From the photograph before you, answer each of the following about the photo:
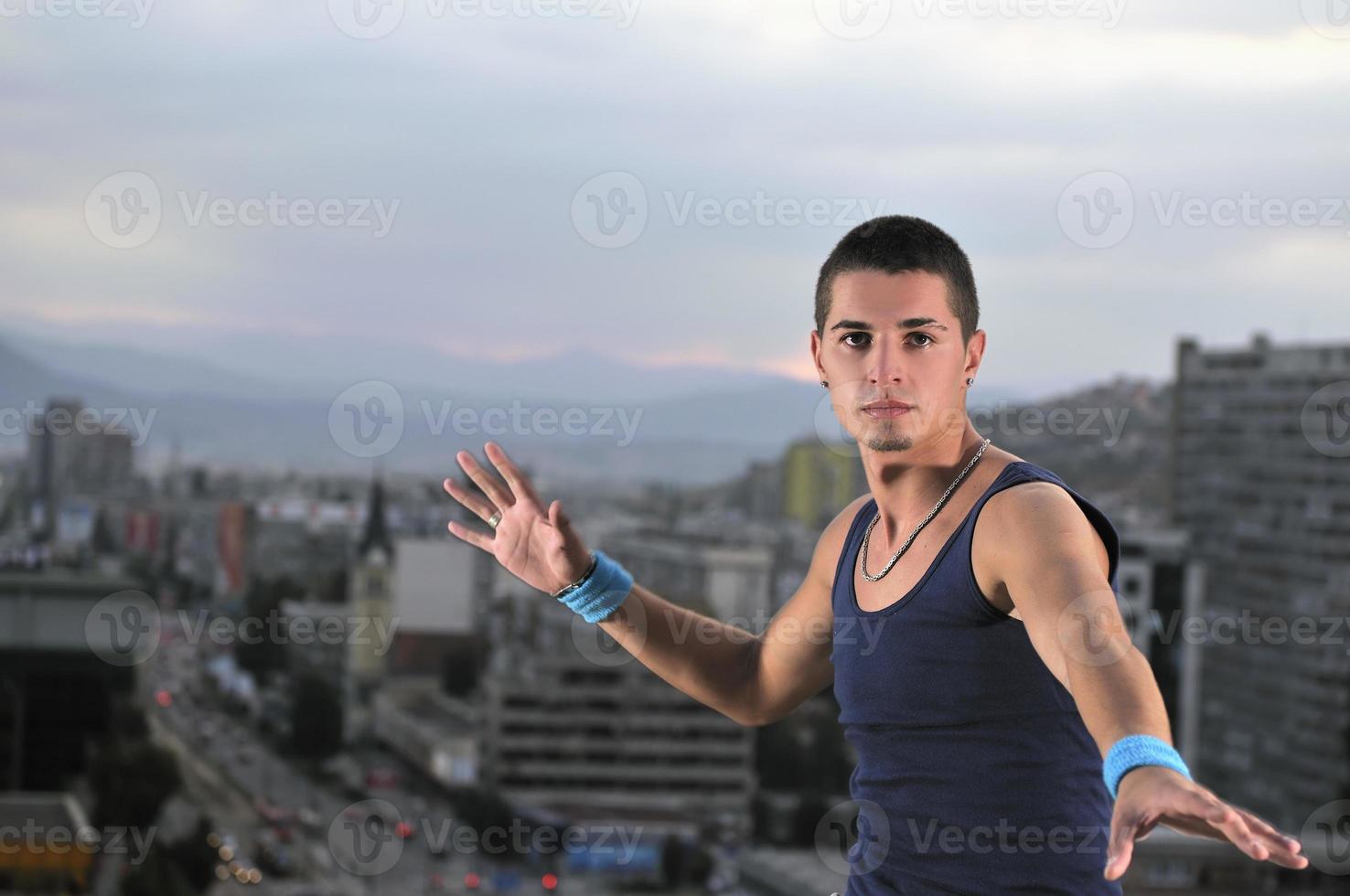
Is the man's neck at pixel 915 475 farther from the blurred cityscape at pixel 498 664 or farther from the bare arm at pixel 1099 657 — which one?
the blurred cityscape at pixel 498 664

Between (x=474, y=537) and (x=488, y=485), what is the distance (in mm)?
87

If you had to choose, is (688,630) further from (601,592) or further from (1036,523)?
(1036,523)

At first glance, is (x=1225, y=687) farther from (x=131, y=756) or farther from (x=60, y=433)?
(x=60, y=433)

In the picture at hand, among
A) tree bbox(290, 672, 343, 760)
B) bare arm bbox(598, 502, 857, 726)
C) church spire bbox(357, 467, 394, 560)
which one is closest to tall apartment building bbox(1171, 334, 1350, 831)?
church spire bbox(357, 467, 394, 560)

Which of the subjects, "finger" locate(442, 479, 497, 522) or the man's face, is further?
"finger" locate(442, 479, 497, 522)

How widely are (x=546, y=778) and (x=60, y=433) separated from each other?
12556mm

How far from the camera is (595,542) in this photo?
34.3 metres

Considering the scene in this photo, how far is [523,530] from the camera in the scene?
4.85 feet

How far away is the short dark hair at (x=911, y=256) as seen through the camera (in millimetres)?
1187

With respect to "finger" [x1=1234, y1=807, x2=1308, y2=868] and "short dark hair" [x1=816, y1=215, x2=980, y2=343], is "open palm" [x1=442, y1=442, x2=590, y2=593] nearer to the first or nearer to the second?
"short dark hair" [x1=816, y1=215, x2=980, y2=343]

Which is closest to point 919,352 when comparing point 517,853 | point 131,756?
point 131,756

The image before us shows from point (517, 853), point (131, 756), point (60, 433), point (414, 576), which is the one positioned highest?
point (60, 433)

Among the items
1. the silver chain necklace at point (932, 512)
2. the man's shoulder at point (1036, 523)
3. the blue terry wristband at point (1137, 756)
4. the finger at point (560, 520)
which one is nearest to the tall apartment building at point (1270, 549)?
the finger at point (560, 520)

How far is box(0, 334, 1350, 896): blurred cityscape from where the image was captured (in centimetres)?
2488
